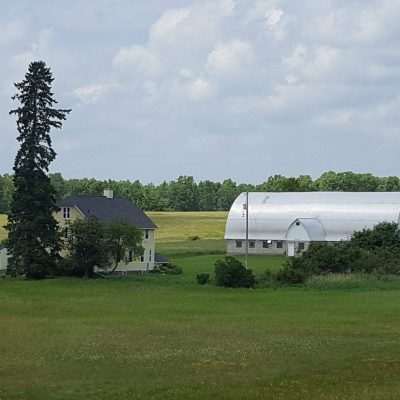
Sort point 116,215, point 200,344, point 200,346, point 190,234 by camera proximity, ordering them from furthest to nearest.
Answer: point 190,234
point 116,215
point 200,344
point 200,346

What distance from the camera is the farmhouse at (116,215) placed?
8506 centimetres

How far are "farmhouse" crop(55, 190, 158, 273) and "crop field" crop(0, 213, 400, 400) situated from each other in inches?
926

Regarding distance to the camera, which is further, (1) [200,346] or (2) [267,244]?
(2) [267,244]

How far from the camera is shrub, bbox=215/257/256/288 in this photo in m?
64.7

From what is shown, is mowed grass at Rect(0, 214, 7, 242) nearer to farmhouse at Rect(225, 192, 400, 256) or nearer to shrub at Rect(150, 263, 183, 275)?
shrub at Rect(150, 263, 183, 275)

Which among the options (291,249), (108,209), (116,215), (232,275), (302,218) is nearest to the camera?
(232,275)

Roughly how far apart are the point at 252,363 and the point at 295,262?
4080 cm

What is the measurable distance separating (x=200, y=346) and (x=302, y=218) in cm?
8086

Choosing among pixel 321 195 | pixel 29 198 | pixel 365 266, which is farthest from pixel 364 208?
pixel 29 198

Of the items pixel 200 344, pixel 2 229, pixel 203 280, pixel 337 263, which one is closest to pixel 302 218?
pixel 337 263

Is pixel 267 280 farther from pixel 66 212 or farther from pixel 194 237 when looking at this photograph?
pixel 194 237

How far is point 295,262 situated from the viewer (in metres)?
67.9

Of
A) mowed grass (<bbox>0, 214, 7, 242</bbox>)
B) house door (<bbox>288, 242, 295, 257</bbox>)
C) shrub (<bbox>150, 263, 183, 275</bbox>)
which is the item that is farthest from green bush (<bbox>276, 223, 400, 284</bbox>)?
mowed grass (<bbox>0, 214, 7, 242</bbox>)

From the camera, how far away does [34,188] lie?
73562 millimetres
